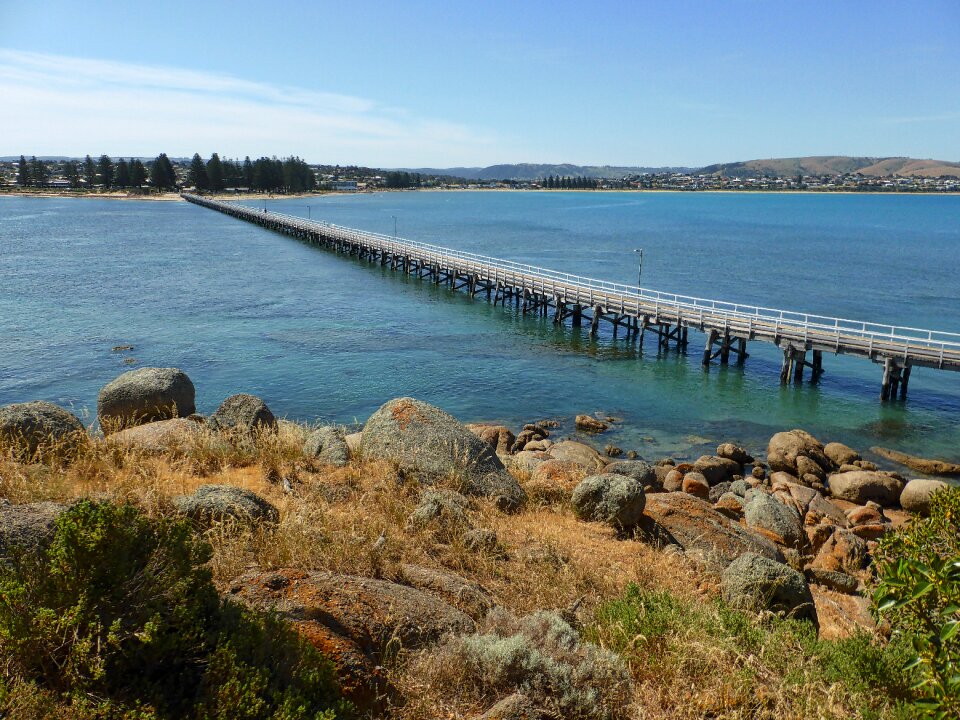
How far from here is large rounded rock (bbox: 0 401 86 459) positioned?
9.95m

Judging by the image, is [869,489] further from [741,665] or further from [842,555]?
[741,665]

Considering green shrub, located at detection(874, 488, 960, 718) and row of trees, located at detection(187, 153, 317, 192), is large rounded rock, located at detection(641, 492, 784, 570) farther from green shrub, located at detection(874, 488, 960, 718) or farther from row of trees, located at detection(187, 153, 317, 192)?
row of trees, located at detection(187, 153, 317, 192)

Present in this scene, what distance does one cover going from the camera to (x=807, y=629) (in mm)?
7328

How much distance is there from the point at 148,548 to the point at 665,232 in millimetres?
113180

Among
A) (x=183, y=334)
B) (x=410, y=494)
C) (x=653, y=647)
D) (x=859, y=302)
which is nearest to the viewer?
(x=653, y=647)

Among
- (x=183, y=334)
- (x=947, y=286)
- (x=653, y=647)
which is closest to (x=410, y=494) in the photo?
(x=653, y=647)

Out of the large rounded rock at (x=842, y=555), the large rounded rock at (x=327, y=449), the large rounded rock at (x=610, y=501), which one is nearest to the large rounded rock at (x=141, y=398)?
the large rounded rock at (x=327, y=449)

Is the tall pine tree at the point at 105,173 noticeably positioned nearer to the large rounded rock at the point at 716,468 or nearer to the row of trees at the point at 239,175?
the row of trees at the point at 239,175

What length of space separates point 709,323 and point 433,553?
28.2 meters

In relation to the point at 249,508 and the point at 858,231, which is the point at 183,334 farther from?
the point at 858,231

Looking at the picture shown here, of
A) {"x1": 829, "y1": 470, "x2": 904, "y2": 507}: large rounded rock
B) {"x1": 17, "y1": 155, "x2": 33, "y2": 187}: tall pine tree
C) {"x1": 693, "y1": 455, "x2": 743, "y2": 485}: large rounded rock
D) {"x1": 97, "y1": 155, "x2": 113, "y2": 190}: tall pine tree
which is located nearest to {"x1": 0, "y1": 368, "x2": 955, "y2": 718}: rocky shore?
{"x1": 829, "y1": 470, "x2": 904, "y2": 507}: large rounded rock

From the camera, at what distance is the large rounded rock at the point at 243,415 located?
13.4m

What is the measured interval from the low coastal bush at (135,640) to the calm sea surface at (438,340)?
59.8ft

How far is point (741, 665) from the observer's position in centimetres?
597
